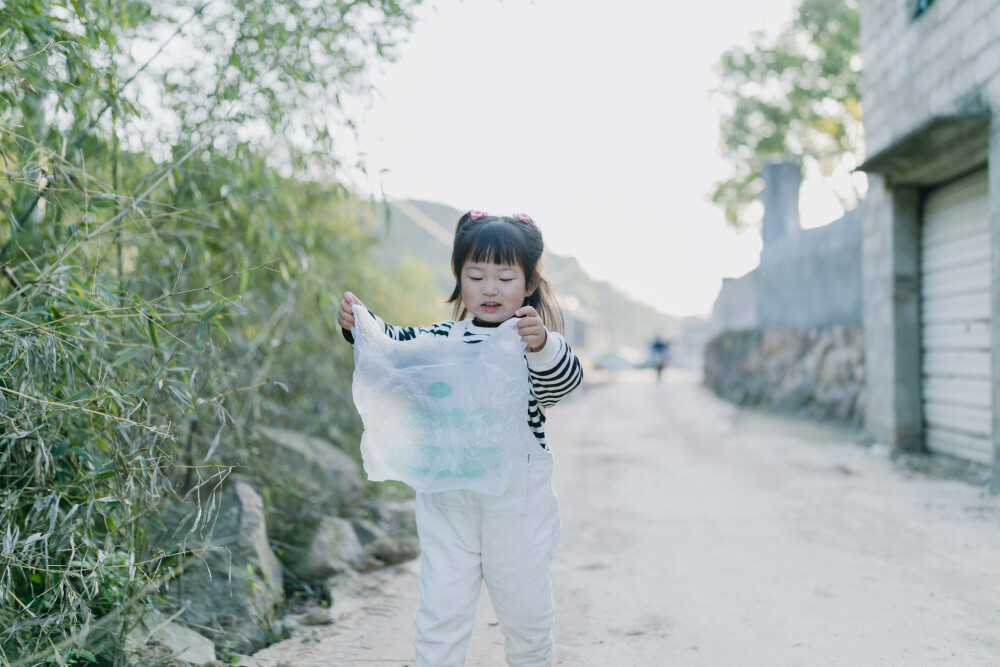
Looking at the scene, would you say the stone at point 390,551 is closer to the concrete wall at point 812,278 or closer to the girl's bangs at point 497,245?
the girl's bangs at point 497,245

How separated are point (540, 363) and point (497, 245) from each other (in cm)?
36

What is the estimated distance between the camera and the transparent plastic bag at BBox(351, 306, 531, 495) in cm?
219

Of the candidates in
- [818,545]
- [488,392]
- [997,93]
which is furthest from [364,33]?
[997,93]

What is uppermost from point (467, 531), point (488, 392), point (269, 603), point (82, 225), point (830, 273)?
point (830, 273)

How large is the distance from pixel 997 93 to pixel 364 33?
4242 millimetres

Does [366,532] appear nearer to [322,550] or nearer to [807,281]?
[322,550]

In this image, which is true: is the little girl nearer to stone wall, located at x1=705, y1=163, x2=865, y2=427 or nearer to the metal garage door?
the metal garage door

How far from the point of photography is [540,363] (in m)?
2.22

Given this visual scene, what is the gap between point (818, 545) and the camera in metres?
3.98

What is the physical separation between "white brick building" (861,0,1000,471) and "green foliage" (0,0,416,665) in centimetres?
424

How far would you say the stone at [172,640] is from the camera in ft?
7.90

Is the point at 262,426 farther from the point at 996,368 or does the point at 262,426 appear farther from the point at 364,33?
the point at 996,368

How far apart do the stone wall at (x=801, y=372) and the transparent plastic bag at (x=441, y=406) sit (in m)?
7.64

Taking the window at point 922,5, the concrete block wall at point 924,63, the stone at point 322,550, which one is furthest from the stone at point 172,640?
the window at point 922,5
